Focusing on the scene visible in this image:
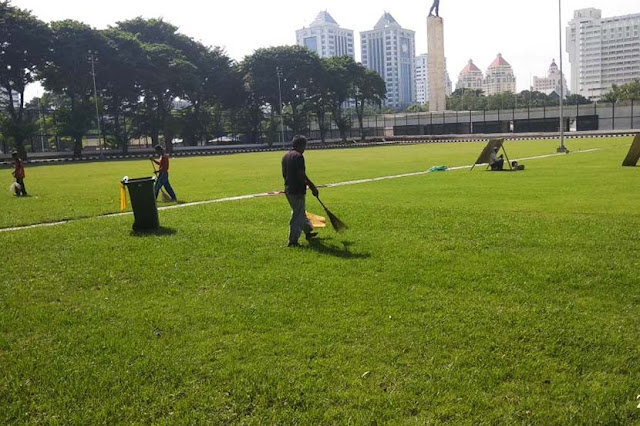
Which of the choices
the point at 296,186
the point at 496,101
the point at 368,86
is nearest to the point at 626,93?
the point at 496,101

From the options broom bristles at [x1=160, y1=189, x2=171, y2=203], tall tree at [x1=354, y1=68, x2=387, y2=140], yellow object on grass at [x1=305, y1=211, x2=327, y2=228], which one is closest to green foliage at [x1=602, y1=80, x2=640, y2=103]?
tall tree at [x1=354, y1=68, x2=387, y2=140]

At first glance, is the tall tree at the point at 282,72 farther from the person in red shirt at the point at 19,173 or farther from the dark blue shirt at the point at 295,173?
the dark blue shirt at the point at 295,173

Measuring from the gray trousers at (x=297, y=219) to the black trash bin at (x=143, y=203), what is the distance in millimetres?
3160

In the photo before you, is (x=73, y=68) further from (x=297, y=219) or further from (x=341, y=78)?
(x=297, y=219)

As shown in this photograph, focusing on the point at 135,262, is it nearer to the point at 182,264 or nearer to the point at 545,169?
the point at 182,264

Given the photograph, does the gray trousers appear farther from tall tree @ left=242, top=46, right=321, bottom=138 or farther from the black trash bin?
tall tree @ left=242, top=46, right=321, bottom=138

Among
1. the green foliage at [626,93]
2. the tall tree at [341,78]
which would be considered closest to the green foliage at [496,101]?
the green foliage at [626,93]

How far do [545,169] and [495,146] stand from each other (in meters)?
2.24

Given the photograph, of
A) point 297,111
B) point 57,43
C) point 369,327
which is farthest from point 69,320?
point 297,111

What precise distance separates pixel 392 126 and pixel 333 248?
100 m

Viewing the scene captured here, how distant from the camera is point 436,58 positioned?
10525 centimetres

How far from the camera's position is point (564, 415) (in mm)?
4262

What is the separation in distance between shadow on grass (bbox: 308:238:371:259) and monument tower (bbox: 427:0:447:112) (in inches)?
3964

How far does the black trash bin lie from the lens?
36.8 feet
